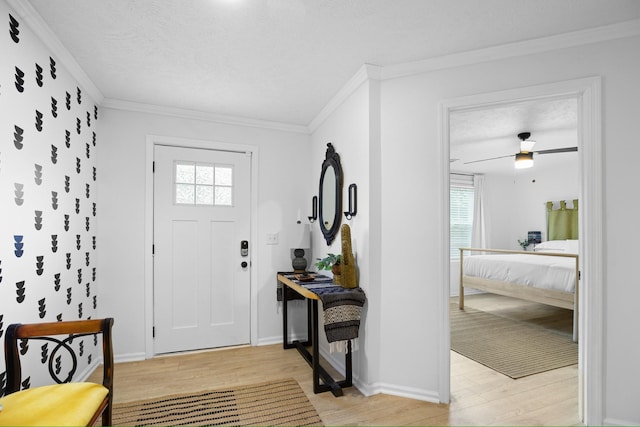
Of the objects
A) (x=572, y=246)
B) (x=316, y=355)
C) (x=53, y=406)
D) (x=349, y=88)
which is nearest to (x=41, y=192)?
(x=53, y=406)

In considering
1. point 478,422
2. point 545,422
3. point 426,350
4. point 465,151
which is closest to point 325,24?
point 426,350

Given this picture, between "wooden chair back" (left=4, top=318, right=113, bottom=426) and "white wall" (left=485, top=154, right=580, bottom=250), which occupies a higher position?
"white wall" (left=485, top=154, right=580, bottom=250)

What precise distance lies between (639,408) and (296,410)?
2.03 m

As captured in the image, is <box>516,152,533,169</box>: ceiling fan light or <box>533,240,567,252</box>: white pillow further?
<box>533,240,567,252</box>: white pillow

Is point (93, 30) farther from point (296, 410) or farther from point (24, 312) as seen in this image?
point (296, 410)

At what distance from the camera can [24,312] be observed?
1879 mm

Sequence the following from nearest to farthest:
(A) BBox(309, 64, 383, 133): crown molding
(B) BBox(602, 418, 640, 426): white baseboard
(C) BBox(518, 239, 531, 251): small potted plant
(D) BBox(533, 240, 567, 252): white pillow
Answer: (B) BBox(602, 418, 640, 426): white baseboard
(A) BBox(309, 64, 383, 133): crown molding
(D) BBox(533, 240, 567, 252): white pillow
(C) BBox(518, 239, 531, 251): small potted plant

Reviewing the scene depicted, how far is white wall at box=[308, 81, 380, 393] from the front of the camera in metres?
2.53

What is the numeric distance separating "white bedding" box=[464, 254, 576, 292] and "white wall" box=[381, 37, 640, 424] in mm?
2311

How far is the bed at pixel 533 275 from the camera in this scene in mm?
4035

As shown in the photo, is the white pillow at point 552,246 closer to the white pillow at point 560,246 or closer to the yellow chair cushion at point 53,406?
the white pillow at point 560,246

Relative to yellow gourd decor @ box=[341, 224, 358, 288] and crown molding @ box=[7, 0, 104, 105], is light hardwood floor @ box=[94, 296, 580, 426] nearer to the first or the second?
yellow gourd decor @ box=[341, 224, 358, 288]

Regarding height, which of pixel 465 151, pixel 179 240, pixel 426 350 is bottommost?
pixel 426 350

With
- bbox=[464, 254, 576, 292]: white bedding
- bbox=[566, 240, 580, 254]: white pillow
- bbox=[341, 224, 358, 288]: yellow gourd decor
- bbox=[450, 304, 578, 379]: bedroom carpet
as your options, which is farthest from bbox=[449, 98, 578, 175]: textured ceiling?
bbox=[450, 304, 578, 379]: bedroom carpet
